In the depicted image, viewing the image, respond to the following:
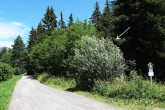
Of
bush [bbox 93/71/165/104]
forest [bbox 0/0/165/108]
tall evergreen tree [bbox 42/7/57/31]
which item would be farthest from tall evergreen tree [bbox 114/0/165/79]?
tall evergreen tree [bbox 42/7/57/31]

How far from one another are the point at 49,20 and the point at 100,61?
6716 cm

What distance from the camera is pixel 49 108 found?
16969 mm

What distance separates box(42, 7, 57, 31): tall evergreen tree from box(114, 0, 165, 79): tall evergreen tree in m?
58.6

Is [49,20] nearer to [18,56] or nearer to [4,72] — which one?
[4,72]

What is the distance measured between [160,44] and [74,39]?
12095 mm

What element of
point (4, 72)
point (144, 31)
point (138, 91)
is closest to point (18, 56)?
point (4, 72)

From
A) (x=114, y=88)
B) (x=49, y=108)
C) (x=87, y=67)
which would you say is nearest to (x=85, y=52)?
(x=87, y=67)

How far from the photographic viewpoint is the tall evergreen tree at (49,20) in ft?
292

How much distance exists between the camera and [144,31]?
99.0 feet

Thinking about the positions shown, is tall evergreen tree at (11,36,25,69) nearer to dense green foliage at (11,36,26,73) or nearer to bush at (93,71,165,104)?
dense green foliage at (11,36,26,73)

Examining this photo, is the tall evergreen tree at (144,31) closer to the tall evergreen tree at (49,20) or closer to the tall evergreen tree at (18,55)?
the tall evergreen tree at (49,20)

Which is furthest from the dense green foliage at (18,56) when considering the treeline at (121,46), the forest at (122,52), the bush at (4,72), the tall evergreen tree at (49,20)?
the treeline at (121,46)

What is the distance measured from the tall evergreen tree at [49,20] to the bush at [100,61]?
209 feet

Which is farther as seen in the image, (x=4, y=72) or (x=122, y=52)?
(x=4, y=72)
